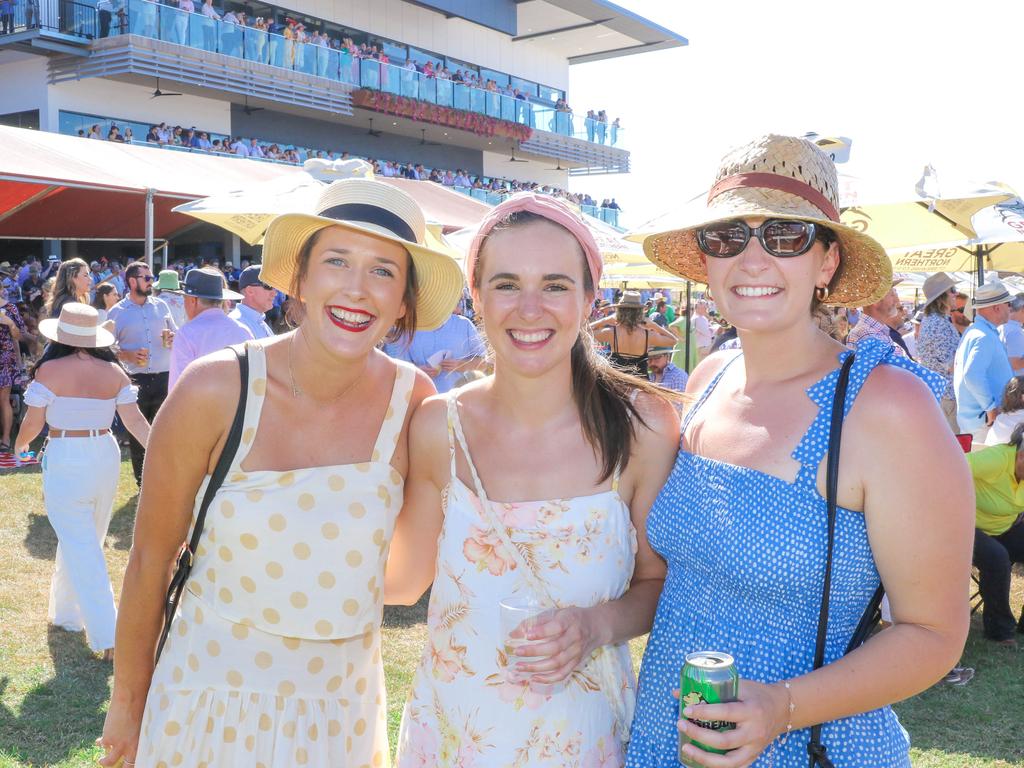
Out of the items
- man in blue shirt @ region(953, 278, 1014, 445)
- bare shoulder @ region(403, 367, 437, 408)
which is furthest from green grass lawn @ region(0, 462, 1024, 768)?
bare shoulder @ region(403, 367, 437, 408)

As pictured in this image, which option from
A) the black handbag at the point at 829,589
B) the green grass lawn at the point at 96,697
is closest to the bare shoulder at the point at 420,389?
the black handbag at the point at 829,589

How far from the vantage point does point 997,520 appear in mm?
6137

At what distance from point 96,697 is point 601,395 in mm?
3962

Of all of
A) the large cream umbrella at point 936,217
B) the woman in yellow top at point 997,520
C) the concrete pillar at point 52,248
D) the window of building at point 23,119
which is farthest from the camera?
the window of building at point 23,119

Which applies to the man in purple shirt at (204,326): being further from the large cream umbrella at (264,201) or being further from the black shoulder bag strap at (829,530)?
the black shoulder bag strap at (829,530)

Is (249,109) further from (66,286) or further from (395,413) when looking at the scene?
(395,413)

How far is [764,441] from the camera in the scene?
1.95 metres

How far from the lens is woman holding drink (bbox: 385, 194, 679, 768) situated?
212 centimetres

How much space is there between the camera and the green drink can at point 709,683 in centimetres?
157

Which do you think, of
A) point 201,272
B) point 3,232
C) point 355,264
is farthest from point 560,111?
point 355,264

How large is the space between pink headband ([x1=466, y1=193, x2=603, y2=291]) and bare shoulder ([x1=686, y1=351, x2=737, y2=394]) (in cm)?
37

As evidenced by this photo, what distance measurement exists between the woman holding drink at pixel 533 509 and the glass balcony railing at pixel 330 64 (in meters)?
26.4

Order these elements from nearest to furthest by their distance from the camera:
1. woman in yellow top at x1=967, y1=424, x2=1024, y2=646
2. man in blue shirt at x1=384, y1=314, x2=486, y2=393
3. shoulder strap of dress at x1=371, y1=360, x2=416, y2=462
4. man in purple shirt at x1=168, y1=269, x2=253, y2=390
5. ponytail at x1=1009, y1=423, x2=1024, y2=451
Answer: shoulder strap of dress at x1=371, y1=360, x2=416, y2=462 < woman in yellow top at x1=967, y1=424, x2=1024, y2=646 < ponytail at x1=1009, y1=423, x2=1024, y2=451 < man in blue shirt at x1=384, y1=314, x2=486, y2=393 < man in purple shirt at x1=168, y1=269, x2=253, y2=390

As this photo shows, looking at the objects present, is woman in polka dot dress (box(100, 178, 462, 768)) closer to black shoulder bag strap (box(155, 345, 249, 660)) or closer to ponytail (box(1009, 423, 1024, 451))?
black shoulder bag strap (box(155, 345, 249, 660))
